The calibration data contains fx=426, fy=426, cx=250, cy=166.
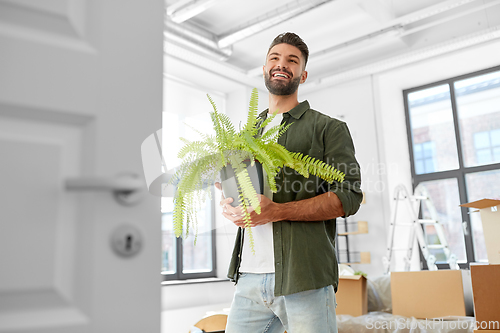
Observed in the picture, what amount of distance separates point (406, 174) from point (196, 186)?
5.02 meters

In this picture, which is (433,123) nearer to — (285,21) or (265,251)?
(285,21)

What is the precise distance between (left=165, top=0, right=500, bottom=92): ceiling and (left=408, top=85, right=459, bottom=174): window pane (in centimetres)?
69

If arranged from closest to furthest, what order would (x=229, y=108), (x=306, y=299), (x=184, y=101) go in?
(x=306, y=299)
(x=184, y=101)
(x=229, y=108)

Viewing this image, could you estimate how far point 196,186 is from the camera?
1.04 m

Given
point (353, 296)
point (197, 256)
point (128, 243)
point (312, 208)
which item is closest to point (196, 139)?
point (312, 208)

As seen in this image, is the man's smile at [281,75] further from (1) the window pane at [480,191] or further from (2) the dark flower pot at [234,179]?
(1) the window pane at [480,191]

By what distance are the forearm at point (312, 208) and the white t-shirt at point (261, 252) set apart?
85mm

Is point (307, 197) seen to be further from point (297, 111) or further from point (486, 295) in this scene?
point (486, 295)

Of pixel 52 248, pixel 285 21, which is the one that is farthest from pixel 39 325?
pixel 285 21

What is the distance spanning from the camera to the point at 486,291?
1.87m

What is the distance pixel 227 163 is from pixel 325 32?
4.45 metres

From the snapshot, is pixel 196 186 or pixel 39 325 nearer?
pixel 39 325

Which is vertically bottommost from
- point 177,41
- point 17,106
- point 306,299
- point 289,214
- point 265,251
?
point 306,299

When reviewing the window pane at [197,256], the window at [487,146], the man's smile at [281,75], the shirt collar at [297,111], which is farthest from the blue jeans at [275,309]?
the window at [487,146]
